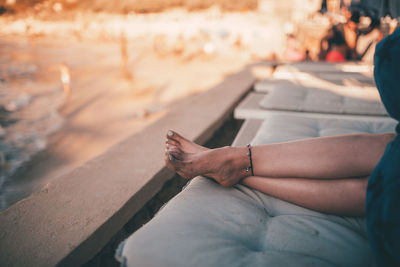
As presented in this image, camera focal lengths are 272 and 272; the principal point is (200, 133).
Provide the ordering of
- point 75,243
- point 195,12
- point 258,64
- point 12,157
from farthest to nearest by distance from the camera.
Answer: point 195,12 → point 258,64 → point 12,157 → point 75,243

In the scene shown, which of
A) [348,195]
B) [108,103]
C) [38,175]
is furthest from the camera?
[108,103]

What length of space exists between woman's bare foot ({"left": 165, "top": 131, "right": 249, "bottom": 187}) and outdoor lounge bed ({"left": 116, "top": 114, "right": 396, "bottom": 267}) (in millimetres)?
50

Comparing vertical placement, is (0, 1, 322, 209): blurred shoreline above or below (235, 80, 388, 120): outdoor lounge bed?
below

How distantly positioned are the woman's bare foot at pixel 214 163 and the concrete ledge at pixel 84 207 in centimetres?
35

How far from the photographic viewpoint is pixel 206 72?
7801 mm

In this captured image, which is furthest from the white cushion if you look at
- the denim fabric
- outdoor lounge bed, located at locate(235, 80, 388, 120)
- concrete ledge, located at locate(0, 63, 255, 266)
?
the denim fabric

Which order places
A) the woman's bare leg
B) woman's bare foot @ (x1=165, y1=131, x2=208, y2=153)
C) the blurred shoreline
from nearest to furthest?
the woman's bare leg < woman's bare foot @ (x1=165, y1=131, x2=208, y2=153) < the blurred shoreline

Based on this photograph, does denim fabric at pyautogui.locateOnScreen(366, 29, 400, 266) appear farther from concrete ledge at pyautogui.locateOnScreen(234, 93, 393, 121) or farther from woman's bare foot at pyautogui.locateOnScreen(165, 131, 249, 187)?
concrete ledge at pyautogui.locateOnScreen(234, 93, 393, 121)

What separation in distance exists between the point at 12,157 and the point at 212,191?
447 cm

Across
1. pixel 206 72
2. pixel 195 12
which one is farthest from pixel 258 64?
pixel 195 12

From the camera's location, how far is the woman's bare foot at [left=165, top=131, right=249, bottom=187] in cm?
104

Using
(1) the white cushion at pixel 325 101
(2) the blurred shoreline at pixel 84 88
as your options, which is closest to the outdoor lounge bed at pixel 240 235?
(1) the white cushion at pixel 325 101

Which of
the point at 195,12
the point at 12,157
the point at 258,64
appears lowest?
the point at 12,157

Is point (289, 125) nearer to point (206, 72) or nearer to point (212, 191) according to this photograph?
point (212, 191)
